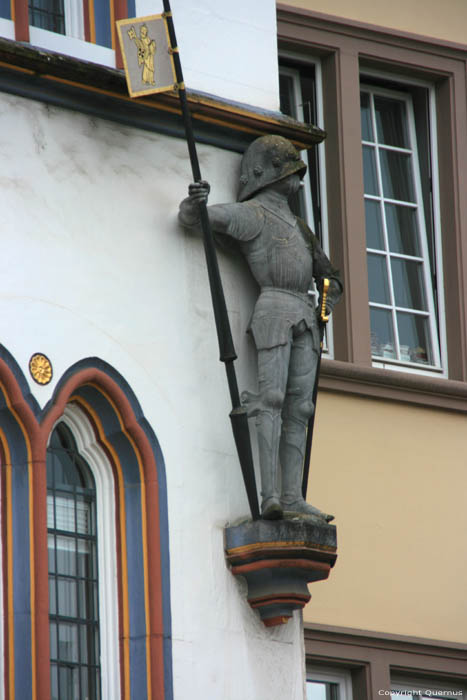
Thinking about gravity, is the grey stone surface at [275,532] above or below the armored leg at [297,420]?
below

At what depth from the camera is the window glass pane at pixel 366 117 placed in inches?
729

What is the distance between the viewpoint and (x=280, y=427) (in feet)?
47.7

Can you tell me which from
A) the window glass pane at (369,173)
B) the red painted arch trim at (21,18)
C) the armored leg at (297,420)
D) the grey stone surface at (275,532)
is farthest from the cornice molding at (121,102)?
the window glass pane at (369,173)

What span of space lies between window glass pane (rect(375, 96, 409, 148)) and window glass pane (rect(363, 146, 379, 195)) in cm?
21

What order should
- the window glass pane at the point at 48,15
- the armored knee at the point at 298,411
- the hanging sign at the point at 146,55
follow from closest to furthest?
1. the hanging sign at the point at 146,55
2. the armored knee at the point at 298,411
3. the window glass pane at the point at 48,15

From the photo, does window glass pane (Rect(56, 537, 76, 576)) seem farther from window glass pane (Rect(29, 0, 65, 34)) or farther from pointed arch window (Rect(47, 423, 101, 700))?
window glass pane (Rect(29, 0, 65, 34))

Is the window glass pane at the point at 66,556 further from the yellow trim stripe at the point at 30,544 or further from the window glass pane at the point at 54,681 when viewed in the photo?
the window glass pane at the point at 54,681

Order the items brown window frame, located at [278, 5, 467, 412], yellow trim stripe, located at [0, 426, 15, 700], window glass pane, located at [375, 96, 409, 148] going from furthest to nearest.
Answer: window glass pane, located at [375, 96, 409, 148], brown window frame, located at [278, 5, 467, 412], yellow trim stripe, located at [0, 426, 15, 700]

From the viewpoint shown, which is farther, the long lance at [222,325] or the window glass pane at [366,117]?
the window glass pane at [366,117]

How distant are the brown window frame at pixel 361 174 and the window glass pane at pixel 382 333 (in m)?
0.27

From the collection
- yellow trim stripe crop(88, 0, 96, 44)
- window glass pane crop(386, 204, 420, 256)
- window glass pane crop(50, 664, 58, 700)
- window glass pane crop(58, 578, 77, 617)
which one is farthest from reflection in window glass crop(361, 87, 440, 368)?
window glass pane crop(50, 664, 58, 700)

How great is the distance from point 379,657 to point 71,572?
11.6 ft

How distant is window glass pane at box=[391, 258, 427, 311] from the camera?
60.1 feet

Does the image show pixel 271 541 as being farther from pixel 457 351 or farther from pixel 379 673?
pixel 457 351
